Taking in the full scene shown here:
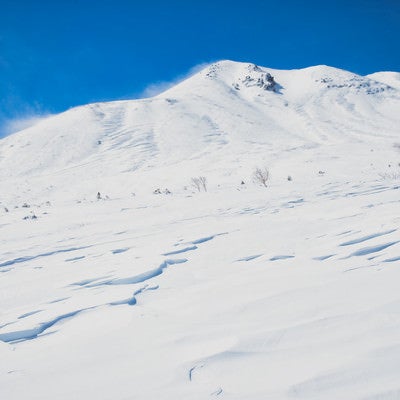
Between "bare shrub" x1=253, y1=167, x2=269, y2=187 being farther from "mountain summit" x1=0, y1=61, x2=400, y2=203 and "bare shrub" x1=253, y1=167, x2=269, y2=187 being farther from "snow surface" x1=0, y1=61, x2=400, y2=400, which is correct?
"mountain summit" x1=0, y1=61, x2=400, y2=203

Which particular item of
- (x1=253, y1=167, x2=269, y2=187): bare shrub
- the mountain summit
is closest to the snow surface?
(x1=253, y1=167, x2=269, y2=187): bare shrub

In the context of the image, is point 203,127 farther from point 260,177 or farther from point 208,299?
point 208,299

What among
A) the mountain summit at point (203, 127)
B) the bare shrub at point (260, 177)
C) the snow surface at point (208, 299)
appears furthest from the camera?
the mountain summit at point (203, 127)

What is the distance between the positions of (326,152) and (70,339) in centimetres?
1907

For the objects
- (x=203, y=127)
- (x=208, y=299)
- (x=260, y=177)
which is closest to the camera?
(x=208, y=299)

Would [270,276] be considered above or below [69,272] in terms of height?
below

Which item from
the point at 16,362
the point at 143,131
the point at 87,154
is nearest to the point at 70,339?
the point at 16,362

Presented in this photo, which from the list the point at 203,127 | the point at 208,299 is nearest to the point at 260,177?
the point at 208,299

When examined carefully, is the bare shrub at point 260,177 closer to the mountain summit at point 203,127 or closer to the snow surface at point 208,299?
the snow surface at point 208,299

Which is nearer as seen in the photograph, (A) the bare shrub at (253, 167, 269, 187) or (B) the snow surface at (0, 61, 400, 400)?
(B) the snow surface at (0, 61, 400, 400)

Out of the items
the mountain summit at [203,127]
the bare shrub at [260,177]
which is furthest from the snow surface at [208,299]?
the mountain summit at [203,127]

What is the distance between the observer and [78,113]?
153 ft

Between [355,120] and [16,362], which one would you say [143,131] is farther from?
[16,362]

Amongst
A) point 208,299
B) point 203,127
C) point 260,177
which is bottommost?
point 208,299
